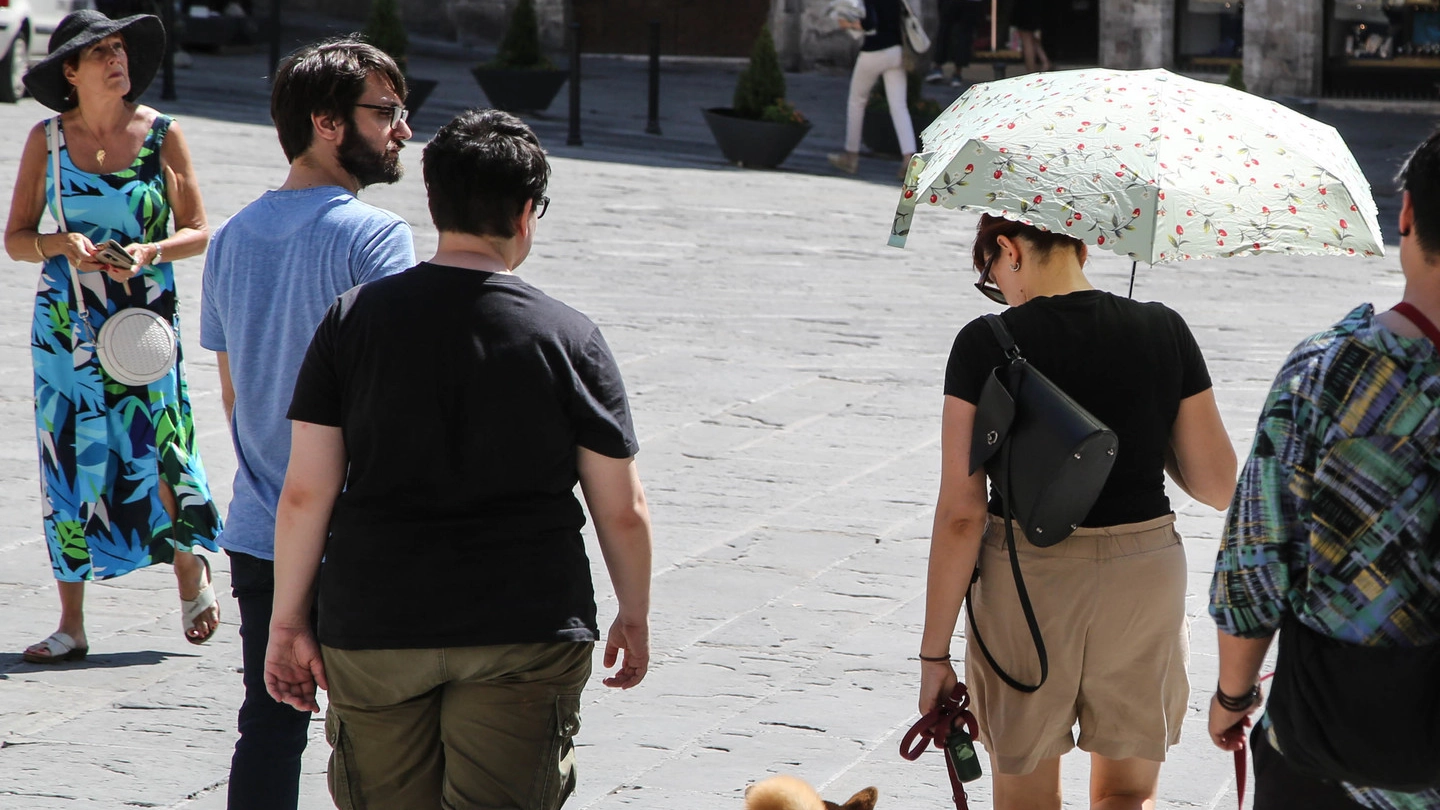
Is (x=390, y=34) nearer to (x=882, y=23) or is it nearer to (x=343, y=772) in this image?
(x=882, y=23)

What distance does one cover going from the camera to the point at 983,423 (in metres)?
2.99

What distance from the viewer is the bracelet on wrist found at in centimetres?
257

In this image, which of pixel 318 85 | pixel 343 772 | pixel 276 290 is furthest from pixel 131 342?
pixel 343 772

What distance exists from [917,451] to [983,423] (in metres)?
4.21

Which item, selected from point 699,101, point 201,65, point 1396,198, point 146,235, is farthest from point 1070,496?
point 201,65

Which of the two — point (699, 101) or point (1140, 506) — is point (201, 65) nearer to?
point (699, 101)

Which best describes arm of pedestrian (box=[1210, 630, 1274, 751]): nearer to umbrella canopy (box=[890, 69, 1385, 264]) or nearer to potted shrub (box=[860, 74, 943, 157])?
umbrella canopy (box=[890, 69, 1385, 264])

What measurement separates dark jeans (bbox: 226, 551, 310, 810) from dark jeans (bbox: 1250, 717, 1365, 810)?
171cm

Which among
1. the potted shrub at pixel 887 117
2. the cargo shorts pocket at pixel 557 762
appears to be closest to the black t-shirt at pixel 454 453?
the cargo shorts pocket at pixel 557 762

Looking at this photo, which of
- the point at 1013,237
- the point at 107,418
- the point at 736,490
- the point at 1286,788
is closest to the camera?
the point at 1286,788

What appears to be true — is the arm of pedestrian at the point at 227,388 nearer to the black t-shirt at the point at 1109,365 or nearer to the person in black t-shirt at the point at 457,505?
the person in black t-shirt at the point at 457,505

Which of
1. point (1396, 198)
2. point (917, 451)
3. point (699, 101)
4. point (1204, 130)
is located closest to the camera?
point (1204, 130)

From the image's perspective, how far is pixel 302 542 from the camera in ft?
9.29

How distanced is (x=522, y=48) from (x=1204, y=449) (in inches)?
589
